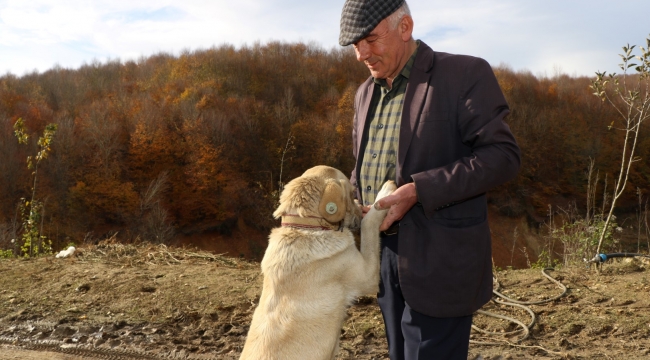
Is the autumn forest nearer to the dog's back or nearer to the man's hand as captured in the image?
the dog's back

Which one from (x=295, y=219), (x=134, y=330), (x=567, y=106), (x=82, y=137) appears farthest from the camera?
(x=567, y=106)

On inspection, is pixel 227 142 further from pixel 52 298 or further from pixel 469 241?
pixel 469 241

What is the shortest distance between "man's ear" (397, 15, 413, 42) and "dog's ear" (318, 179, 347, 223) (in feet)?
3.23

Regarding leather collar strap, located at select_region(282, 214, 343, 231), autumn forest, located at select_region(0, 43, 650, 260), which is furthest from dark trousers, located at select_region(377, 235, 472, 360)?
autumn forest, located at select_region(0, 43, 650, 260)

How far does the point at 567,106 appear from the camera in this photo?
178 feet

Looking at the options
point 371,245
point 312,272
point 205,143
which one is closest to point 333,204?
point 371,245

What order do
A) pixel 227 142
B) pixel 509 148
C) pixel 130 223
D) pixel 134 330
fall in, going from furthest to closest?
1. pixel 227 142
2. pixel 130 223
3. pixel 134 330
4. pixel 509 148

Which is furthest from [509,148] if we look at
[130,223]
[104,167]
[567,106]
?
[567,106]

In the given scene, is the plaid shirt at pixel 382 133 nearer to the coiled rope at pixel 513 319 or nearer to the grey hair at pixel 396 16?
the grey hair at pixel 396 16

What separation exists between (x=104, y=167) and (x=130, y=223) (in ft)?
16.3

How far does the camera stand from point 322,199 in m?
3.40

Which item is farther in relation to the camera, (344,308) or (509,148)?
(344,308)

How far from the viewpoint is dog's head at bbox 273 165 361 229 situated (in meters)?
3.37

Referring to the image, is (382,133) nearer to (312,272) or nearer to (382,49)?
(382,49)
